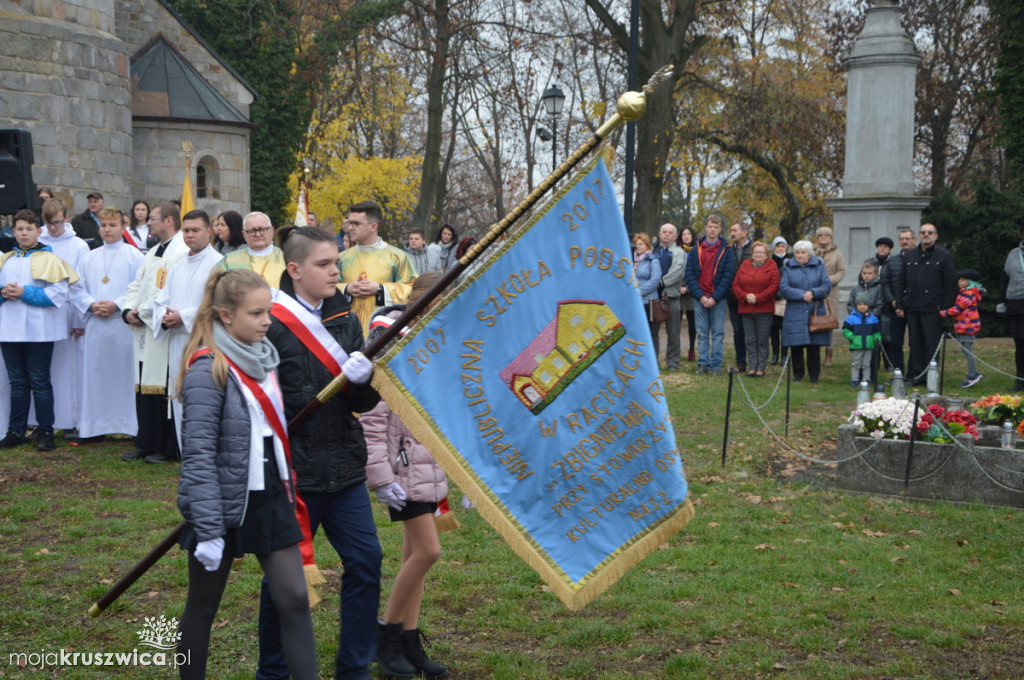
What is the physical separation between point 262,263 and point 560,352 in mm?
4765

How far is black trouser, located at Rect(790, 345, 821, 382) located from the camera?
14961 millimetres

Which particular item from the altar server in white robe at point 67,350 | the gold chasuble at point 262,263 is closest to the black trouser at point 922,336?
the gold chasuble at point 262,263

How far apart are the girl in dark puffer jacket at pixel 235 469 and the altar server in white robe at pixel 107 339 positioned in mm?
6958

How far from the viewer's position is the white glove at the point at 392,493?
191 inches

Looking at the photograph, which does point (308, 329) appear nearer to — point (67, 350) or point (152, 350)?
point (152, 350)

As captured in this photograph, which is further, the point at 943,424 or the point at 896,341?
the point at 896,341

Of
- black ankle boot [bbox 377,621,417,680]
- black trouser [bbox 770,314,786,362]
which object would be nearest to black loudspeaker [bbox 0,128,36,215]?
black ankle boot [bbox 377,621,417,680]

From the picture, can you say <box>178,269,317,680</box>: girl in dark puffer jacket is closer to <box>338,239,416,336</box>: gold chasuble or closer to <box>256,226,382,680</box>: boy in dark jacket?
<box>256,226,382,680</box>: boy in dark jacket

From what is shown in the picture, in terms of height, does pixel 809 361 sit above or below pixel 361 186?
below

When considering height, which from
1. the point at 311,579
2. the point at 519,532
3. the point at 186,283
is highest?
the point at 186,283

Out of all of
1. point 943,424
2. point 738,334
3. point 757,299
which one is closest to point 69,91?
point 738,334

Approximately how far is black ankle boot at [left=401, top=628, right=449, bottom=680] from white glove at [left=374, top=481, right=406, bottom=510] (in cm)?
67

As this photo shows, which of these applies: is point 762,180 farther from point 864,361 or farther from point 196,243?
point 196,243

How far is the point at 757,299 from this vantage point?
15.0 m
